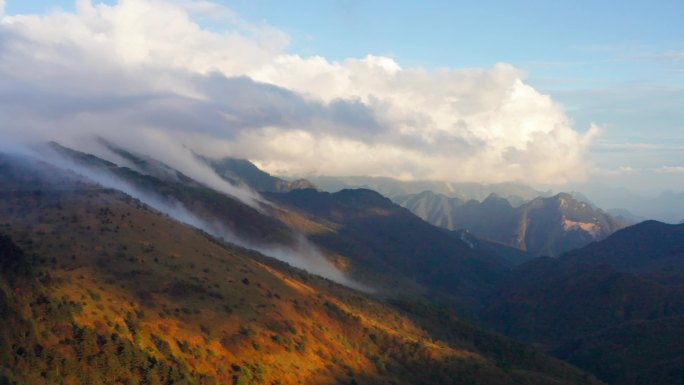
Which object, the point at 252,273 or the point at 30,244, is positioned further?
the point at 252,273

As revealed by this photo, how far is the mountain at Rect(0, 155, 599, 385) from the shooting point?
76.3 metres

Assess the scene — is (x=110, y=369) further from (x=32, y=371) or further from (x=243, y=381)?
(x=243, y=381)

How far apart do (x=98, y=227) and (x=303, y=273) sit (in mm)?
65083

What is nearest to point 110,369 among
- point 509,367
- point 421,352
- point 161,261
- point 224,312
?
point 224,312

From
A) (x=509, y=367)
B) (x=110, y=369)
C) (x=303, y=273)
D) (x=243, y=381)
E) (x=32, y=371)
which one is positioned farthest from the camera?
(x=303, y=273)

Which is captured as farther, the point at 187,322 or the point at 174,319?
the point at 187,322

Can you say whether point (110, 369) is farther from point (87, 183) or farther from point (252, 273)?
point (87, 183)

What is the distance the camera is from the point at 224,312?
108m

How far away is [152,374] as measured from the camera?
77188 mm

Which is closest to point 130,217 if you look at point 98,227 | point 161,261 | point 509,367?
point 98,227

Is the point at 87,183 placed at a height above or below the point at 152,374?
above

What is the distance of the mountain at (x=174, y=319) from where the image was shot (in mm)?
76312

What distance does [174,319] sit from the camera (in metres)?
96.8

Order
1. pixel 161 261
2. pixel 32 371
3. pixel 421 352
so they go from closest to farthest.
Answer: pixel 32 371
pixel 161 261
pixel 421 352
